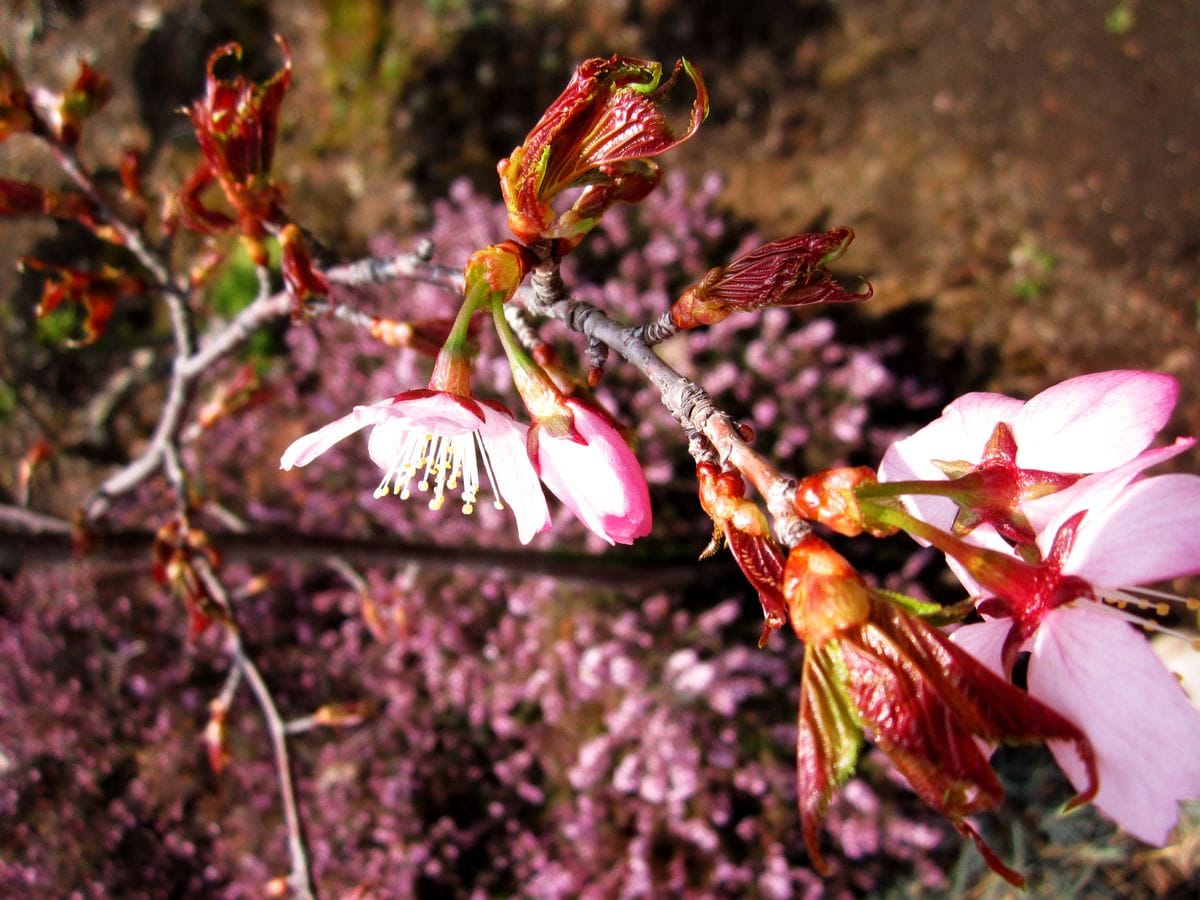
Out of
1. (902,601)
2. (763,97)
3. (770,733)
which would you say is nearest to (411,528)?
(770,733)

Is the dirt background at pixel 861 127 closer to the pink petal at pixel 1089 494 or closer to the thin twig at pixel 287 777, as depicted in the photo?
the thin twig at pixel 287 777

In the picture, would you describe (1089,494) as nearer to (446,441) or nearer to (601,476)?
(601,476)

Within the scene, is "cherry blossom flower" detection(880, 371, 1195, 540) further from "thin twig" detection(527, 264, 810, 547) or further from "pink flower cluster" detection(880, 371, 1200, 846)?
"thin twig" detection(527, 264, 810, 547)

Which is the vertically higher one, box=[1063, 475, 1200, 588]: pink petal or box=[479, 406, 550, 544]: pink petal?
box=[479, 406, 550, 544]: pink petal

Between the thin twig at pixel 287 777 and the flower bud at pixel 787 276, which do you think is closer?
the flower bud at pixel 787 276

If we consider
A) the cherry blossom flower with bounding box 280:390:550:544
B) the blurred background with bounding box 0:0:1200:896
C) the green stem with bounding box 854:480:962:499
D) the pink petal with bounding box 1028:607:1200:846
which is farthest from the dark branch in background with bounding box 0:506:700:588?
the pink petal with bounding box 1028:607:1200:846

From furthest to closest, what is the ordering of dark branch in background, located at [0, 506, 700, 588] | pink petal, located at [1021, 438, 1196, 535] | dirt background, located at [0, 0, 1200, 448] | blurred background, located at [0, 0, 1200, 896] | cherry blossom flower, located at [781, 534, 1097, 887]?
dirt background, located at [0, 0, 1200, 448] → blurred background, located at [0, 0, 1200, 896] → dark branch in background, located at [0, 506, 700, 588] → pink petal, located at [1021, 438, 1196, 535] → cherry blossom flower, located at [781, 534, 1097, 887]

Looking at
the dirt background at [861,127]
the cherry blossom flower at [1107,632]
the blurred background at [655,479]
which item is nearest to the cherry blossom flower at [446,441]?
the cherry blossom flower at [1107,632]
